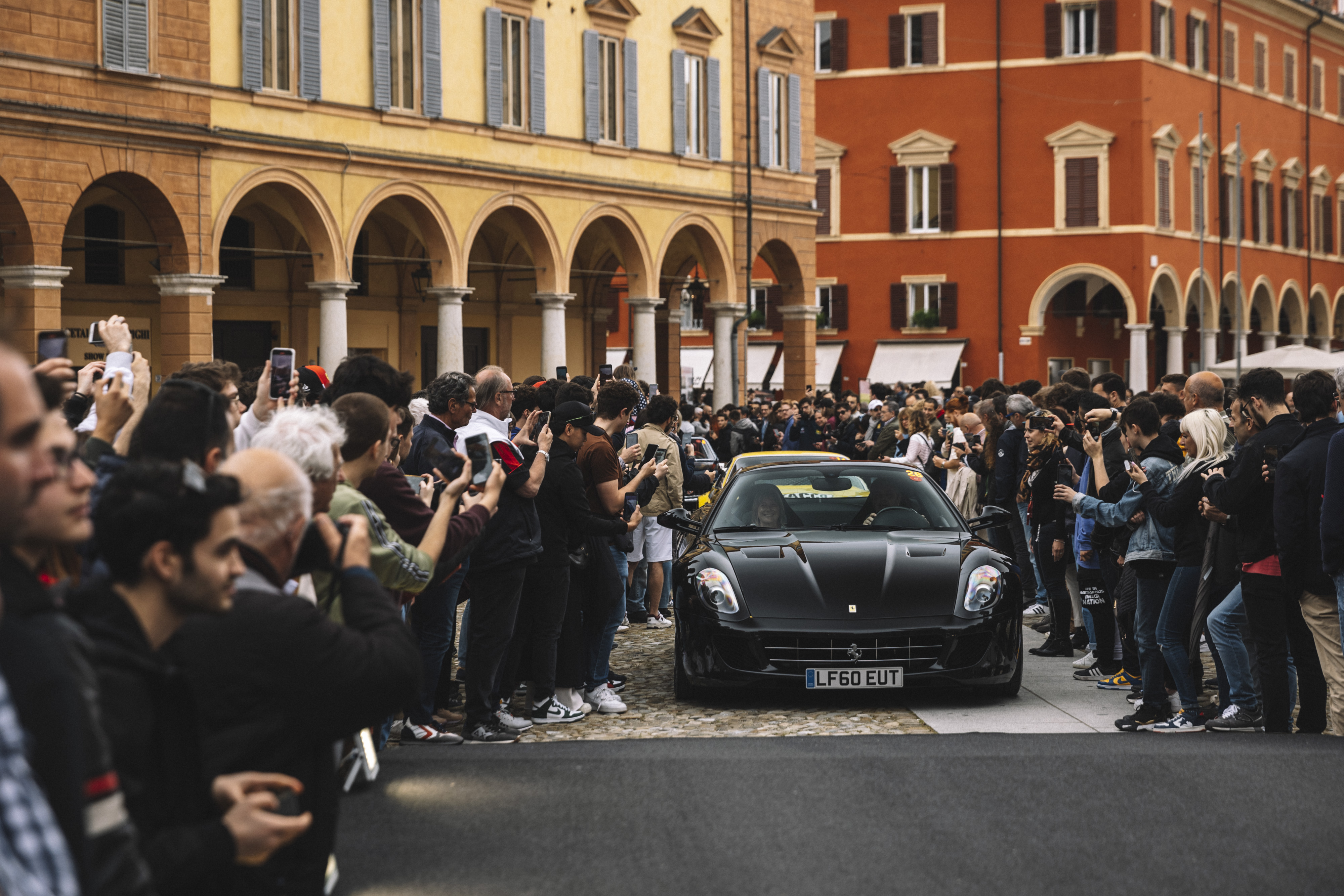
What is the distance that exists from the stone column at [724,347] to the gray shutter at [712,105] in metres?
3.35

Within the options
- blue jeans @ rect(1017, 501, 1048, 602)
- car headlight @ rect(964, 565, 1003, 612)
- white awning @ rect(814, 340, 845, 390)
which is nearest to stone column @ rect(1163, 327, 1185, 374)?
white awning @ rect(814, 340, 845, 390)

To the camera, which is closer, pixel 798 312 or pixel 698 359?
pixel 798 312

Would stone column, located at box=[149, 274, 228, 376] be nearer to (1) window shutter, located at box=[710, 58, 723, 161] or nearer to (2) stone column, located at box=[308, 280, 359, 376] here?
(2) stone column, located at box=[308, 280, 359, 376]

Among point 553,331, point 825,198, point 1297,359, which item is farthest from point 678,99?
point 825,198

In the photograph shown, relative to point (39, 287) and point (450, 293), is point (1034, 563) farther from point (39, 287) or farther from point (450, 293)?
point (450, 293)

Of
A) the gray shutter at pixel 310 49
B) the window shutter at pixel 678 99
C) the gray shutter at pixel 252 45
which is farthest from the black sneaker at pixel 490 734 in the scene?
the window shutter at pixel 678 99

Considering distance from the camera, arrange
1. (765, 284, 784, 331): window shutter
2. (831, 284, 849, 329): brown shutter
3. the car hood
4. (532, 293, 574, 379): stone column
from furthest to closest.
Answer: (765, 284, 784, 331): window shutter < (831, 284, 849, 329): brown shutter < (532, 293, 574, 379): stone column < the car hood

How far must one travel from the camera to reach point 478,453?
6.07 m

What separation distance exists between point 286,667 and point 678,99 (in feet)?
100

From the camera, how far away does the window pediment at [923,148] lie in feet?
151

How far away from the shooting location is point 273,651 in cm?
332

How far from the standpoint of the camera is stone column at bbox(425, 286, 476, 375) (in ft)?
91.5

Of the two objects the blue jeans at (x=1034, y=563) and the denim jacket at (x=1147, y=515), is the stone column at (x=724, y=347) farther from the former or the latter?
the denim jacket at (x=1147, y=515)

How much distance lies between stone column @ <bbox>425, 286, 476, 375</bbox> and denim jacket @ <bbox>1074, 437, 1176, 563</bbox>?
800 inches
